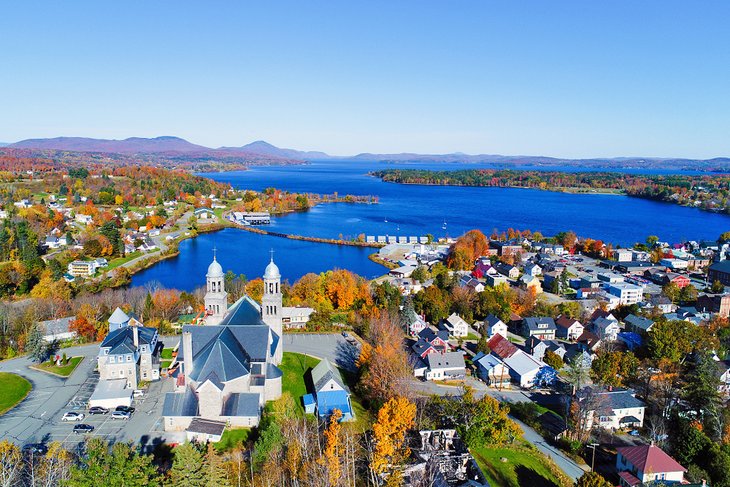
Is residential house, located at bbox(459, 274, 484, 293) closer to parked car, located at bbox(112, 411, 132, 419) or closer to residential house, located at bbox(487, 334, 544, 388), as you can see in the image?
residential house, located at bbox(487, 334, 544, 388)

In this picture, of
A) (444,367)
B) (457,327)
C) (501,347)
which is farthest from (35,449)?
(457,327)

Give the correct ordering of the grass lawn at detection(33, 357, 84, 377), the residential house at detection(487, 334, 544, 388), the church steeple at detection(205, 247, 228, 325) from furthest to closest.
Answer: the residential house at detection(487, 334, 544, 388), the grass lawn at detection(33, 357, 84, 377), the church steeple at detection(205, 247, 228, 325)

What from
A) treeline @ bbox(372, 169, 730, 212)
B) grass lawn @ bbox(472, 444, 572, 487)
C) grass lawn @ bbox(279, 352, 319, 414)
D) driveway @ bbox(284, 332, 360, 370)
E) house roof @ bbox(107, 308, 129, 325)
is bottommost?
grass lawn @ bbox(472, 444, 572, 487)

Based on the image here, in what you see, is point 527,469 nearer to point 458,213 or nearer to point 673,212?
point 458,213

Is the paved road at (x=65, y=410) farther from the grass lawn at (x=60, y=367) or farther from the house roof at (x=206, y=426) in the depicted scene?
the house roof at (x=206, y=426)

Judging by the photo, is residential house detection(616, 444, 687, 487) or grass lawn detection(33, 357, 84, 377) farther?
grass lawn detection(33, 357, 84, 377)

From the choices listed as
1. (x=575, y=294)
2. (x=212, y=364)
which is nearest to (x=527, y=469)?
(x=212, y=364)

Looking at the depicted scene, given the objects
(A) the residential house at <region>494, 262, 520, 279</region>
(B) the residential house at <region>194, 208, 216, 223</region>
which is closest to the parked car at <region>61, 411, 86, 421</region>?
(A) the residential house at <region>494, 262, 520, 279</region>
